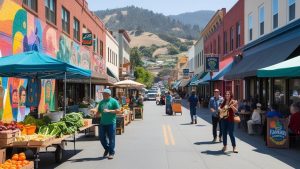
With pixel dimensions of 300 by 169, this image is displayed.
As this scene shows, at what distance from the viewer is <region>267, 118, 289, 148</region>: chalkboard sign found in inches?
529

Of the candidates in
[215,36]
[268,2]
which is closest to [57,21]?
[268,2]

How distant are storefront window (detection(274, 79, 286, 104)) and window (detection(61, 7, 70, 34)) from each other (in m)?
13.1

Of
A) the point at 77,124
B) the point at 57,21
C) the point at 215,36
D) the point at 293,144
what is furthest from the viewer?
the point at 215,36

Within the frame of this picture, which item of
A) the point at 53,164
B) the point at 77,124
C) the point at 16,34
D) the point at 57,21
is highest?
the point at 57,21

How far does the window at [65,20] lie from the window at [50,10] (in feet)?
6.94

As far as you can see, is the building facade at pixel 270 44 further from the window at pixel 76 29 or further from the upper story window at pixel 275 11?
the window at pixel 76 29

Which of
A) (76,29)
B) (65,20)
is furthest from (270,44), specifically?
(76,29)

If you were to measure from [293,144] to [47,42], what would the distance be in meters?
13.3

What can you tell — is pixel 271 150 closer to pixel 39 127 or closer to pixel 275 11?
pixel 39 127

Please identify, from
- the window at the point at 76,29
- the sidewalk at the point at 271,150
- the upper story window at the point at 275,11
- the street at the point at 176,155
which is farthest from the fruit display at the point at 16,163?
the window at the point at 76,29

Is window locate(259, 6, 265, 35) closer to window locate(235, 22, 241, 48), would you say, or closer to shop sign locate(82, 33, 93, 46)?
window locate(235, 22, 241, 48)

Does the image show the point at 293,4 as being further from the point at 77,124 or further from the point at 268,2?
the point at 77,124

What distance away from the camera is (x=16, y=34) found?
664 inches

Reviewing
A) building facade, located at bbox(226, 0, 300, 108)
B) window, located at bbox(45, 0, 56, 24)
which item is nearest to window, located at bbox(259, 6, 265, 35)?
building facade, located at bbox(226, 0, 300, 108)
